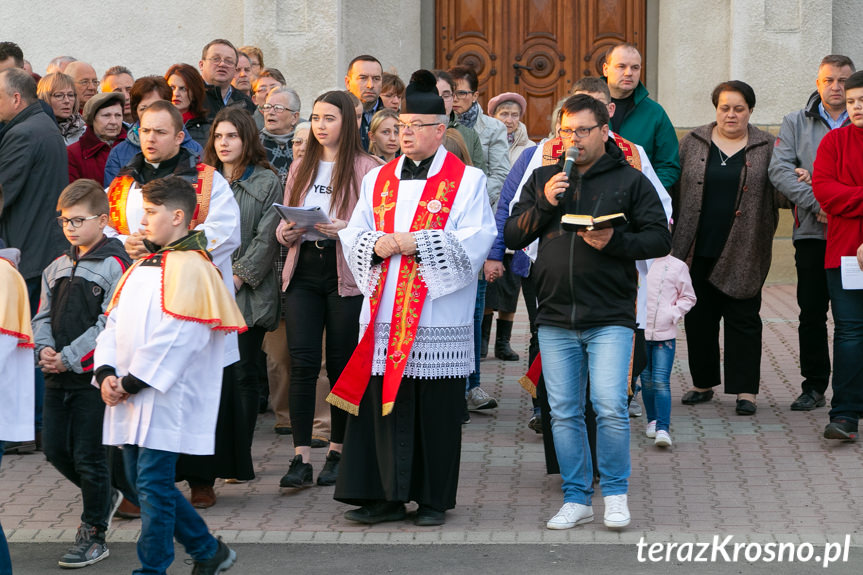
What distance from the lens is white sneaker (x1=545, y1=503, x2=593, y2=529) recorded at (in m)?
6.16

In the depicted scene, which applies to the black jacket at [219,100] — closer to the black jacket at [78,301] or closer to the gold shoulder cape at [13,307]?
the black jacket at [78,301]

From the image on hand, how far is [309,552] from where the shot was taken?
587cm

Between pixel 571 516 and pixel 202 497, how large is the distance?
6.29 ft

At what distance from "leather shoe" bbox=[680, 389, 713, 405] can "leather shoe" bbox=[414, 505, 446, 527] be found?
3.28 meters

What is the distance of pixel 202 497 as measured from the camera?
6703mm

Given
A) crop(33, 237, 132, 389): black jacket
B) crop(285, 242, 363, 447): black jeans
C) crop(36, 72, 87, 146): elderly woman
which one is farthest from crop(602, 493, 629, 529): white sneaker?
crop(36, 72, 87, 146): elderly woman

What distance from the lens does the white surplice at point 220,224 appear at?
6660 mm

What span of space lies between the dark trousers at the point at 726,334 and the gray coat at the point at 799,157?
60 centimetres

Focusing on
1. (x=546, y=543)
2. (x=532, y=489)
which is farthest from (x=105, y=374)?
(x=532, y=489)

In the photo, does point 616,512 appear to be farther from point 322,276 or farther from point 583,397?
point 322,276

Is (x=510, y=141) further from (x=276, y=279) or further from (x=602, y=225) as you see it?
(x=602, y=225)

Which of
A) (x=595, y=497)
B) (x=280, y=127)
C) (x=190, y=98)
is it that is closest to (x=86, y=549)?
(x=595, y=497)

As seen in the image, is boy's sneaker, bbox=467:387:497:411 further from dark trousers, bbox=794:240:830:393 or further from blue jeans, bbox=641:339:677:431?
dark trousers, bbox=794:240:830:393

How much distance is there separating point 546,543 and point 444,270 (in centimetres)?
136
